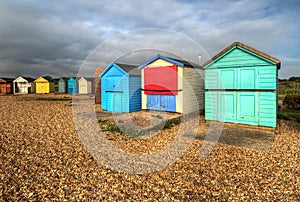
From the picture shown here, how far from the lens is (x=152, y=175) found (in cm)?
467

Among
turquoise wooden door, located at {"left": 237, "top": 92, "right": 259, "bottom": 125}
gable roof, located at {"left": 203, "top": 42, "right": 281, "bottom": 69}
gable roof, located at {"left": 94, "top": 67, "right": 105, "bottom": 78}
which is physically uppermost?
gable roof, located at {"left": 94, "top": 67, "right": 105, "bottom": 78}

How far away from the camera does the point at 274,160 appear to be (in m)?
5.51

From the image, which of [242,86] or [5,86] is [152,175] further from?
[5,86]

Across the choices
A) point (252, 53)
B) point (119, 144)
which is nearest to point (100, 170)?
point (119, 144)

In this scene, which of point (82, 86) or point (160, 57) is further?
point (82, 86)

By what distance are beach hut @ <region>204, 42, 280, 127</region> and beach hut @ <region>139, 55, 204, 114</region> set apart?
2.28 m

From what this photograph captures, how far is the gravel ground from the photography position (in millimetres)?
3854

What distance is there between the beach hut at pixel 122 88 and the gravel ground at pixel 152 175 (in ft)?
23.1

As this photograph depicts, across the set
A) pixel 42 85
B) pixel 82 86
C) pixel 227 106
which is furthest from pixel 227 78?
pixel 42 85

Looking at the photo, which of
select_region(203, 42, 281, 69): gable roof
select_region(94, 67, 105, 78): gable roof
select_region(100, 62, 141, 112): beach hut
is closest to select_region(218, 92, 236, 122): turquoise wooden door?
select_region(203, 42, 281, 69): gable roof

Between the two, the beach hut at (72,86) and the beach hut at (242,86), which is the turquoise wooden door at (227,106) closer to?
the beach hut at (242,86)

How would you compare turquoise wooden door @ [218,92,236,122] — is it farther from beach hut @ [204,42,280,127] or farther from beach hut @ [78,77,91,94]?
beach hut @ [78,77,91,94]

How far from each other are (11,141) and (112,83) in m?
8.35

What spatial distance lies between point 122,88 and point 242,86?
7.87 meters
